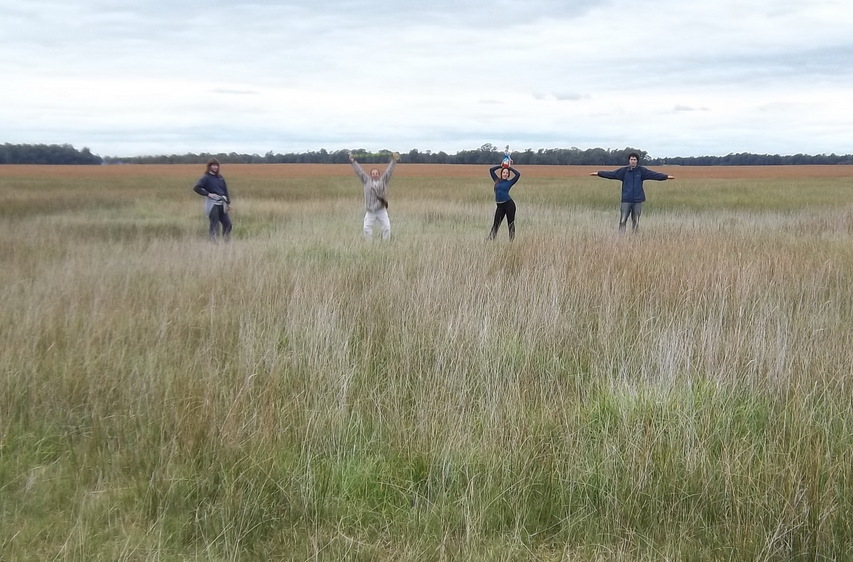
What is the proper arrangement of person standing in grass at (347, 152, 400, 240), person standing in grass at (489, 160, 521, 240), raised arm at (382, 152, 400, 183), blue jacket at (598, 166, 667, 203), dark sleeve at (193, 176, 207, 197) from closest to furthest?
dark sleeve at (193, 176, 207, 197) → raised arm at (382, 152, 400, 183) → person standing in grass at (347, 152, 400, 240) → person standing in grass at (489, 160, 521, 240) → blue jacket at (598, 166, 667, 203)

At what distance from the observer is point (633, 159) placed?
12359 mm

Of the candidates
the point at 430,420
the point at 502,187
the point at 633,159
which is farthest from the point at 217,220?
the point at 430,420

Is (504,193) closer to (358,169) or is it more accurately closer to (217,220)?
(358,169)

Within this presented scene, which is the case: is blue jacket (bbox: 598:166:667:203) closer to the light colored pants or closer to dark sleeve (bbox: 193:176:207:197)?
the light colored pants

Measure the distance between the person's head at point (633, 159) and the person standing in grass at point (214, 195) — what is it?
795cm

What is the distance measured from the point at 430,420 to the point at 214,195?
30.3 ft

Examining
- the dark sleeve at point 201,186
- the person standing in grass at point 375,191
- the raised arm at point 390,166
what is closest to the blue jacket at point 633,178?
the raised arm at point 390,166

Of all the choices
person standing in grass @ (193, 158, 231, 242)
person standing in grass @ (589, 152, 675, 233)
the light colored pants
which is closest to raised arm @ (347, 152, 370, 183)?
the light colored pants

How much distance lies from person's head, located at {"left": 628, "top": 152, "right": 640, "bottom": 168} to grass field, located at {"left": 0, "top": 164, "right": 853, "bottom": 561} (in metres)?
5.56

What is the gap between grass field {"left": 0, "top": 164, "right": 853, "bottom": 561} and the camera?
8.95 ft

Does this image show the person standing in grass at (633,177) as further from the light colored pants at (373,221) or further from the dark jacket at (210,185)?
the dark jacket at (210,185)

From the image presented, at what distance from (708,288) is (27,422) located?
6084mm

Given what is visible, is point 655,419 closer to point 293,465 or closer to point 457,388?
point 457,388

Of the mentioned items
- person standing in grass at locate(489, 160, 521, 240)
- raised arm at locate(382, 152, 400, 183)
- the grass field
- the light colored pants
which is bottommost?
the grass field
